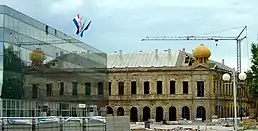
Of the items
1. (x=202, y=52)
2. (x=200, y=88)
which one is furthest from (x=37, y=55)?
(x=200, y=88)

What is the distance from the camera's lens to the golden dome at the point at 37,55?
204 feet

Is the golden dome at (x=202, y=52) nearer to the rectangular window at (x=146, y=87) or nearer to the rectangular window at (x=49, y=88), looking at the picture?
the rectangular window at (x=146, y=87)

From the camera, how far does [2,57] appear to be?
179ft

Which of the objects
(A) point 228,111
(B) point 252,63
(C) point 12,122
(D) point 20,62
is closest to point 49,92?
(D) point 20,62

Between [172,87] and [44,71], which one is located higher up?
[44,71]

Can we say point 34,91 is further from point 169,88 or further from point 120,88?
point 120,88

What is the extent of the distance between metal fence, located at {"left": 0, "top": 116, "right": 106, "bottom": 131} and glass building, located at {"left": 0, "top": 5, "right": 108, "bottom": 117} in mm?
5548

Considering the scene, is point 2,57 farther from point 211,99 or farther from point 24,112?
point 211,99

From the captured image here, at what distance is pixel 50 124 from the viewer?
43.9 meters

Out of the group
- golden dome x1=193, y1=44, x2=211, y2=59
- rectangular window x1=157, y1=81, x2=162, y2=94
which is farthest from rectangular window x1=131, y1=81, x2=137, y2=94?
golden dome x1=193, y1=44, x2=211, y2=59

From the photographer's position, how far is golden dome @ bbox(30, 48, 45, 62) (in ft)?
204

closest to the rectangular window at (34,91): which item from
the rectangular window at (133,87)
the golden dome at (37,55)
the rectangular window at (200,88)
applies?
the golden dome at (37,55)

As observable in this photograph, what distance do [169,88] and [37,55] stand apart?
6995cm

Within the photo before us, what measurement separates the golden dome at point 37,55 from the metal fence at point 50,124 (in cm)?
1076
